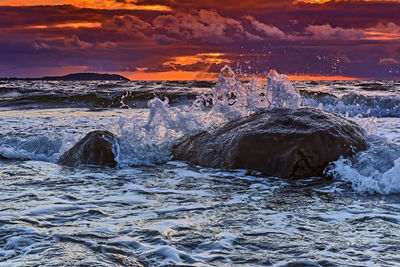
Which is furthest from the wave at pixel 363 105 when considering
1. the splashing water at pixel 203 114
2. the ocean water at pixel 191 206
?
the ocean water at pixel 191 206

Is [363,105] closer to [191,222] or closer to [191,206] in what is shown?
[191,206]

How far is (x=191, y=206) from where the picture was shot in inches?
150

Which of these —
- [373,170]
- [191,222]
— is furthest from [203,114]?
[191,222]

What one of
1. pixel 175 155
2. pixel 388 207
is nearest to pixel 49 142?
pixel 175 155

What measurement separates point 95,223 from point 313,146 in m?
2.78

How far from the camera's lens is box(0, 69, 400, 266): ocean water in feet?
8.95

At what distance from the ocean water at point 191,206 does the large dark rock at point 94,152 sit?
16cm

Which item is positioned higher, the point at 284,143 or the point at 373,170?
the point at 284,143

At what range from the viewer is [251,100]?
6855mm

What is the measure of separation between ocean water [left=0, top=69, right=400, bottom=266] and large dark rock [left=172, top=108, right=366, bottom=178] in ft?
0.52

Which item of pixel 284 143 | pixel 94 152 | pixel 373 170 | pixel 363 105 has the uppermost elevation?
pixel 284 143

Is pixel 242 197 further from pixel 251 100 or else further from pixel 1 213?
pixel 251 100

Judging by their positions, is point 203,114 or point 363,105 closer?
point 203,114

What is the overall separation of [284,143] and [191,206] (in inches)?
70.7
